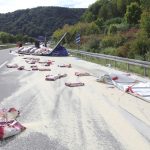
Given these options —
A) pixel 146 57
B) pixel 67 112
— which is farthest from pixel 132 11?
pixel 67 112

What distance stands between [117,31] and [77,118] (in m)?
51.9

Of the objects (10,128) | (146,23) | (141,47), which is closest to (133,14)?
(146,23)

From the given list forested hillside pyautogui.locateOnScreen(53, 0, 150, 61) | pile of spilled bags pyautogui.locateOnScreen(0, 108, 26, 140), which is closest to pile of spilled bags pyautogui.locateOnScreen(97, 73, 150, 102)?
pile of spilled bags pyautogui.locateOnScreen(0, 108, 26, 140)

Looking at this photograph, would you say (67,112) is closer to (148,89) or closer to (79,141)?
(79,141)

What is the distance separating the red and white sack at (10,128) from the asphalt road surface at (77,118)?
0.38 ft

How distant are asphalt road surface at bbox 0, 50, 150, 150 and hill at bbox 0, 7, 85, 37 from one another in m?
143

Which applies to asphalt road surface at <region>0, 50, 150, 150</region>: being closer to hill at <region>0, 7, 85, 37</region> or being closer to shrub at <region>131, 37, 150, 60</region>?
shrub at <region>131, 37, 150, 60</region>

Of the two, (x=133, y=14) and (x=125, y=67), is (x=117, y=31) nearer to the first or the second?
(x=133, y=14)

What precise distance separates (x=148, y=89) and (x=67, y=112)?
13.8 feet

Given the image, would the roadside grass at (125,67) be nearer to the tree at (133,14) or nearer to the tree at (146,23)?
the tree at (146,23)

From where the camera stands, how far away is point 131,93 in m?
13.4

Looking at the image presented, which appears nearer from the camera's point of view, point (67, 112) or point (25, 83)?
point (67, 112)

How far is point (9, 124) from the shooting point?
8.22 m

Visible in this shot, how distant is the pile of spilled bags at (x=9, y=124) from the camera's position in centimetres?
764
